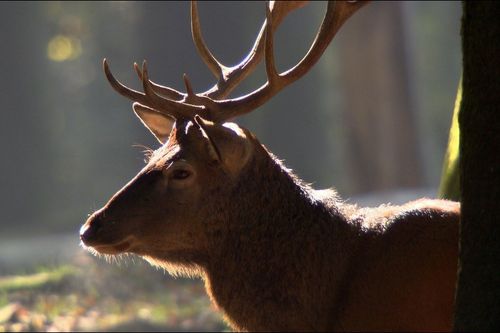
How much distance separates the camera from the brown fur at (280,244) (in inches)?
183

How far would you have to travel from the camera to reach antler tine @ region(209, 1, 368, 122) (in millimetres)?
5051

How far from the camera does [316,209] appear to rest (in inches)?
197

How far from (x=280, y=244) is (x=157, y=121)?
1.03 m

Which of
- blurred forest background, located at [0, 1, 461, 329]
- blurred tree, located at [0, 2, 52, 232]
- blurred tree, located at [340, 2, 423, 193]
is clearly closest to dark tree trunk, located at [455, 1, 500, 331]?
blurred forest background, located at [0, 1, 461, 329]

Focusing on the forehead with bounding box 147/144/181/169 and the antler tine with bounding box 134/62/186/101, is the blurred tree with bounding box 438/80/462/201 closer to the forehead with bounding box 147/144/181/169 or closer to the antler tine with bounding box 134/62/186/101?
the antler tine with bounding box 134/62/186/101

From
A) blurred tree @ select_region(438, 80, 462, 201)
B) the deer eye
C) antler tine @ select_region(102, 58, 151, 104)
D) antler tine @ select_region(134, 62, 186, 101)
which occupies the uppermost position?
antler tine @ select_region(102, 58, 151, 104)

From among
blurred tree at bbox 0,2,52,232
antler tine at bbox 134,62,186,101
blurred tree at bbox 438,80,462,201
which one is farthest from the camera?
blurred tree at bbox 0,2,52,232

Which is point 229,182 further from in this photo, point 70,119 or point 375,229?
point 70,119

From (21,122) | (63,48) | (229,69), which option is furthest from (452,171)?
(63,48)

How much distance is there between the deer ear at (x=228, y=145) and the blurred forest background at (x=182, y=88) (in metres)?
5.56

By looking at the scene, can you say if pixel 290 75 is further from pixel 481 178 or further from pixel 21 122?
pixel 21 122

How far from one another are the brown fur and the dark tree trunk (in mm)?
454

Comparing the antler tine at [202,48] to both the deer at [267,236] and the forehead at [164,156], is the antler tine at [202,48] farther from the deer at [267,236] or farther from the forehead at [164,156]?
the forehead at [164,156]

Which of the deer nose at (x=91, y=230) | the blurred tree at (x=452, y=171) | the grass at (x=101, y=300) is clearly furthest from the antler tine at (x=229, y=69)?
the grass at (x=101, y=300)
